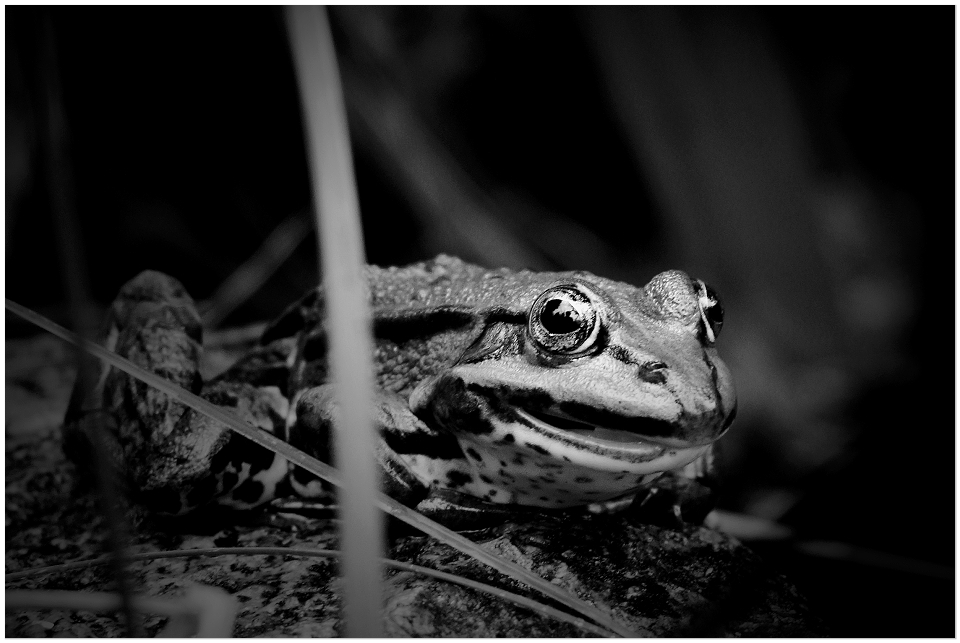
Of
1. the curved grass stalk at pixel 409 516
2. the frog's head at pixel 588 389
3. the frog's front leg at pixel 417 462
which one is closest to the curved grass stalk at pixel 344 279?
the curved grass stalk at pixel 409 516

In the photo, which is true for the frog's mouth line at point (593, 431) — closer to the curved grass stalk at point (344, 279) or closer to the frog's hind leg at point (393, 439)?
the frog's hind leg at point (393, 439)

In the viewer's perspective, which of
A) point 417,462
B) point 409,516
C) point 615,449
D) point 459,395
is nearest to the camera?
point 409,516

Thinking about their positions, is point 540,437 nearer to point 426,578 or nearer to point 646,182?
point 426,578

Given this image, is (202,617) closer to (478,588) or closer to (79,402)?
(478,588)

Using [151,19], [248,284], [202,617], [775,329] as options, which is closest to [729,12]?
[775,329]

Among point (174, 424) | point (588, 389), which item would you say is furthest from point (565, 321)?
point (174, 424)

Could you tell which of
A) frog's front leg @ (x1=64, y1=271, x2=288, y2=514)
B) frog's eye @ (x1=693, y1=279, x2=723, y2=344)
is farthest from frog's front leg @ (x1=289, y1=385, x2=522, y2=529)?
frog's eye @ (x1=693, y1=279, x2=723, y2=344)

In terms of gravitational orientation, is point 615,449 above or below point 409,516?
above
